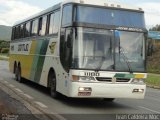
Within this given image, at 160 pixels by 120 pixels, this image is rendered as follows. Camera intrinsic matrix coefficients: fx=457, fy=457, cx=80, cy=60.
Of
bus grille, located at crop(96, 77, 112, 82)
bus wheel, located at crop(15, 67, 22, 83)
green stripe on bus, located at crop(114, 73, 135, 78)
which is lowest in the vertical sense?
bus wheel, located at crop(15, 67, 22, 83)

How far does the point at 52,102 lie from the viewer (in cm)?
1491

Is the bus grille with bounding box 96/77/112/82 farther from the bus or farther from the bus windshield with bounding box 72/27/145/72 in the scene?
the bus windshield with bounding box 72/27/145/72

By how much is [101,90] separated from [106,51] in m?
1.21

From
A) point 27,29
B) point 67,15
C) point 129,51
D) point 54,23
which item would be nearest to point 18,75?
point 27,29

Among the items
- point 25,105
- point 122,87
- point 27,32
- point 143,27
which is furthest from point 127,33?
point 27,32

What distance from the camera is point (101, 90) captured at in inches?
535

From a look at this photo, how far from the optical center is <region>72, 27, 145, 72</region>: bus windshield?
1370 cm

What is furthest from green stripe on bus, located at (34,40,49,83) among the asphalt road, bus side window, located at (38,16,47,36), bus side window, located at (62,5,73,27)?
bus side window, located at (62,5,73,27)

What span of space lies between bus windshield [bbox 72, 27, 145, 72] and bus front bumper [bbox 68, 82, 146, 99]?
515 millimetres

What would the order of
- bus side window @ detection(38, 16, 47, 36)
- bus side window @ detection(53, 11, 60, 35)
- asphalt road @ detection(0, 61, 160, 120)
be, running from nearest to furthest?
asphalt road @ detection(0, 61, 160, 120) < bus side window @ detection(53, 11, 60, 35) < bus side window @ detection(38, 16, 47, 36)

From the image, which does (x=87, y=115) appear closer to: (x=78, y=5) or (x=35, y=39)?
(x=78, y=5)

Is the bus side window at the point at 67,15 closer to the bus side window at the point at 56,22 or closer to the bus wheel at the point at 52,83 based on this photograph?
the bus side window at the point at 56,22

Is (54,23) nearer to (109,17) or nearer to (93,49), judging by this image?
(109,17)

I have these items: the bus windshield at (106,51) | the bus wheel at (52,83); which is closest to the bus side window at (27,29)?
the bus wheel at (52,83)
